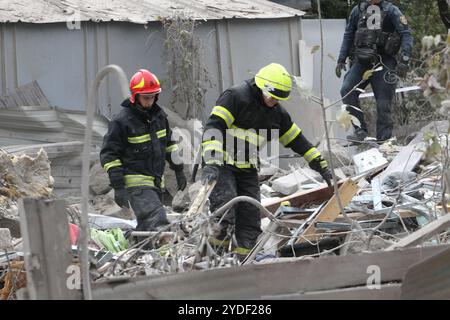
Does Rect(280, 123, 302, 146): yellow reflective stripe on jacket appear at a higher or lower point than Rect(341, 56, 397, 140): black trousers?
higher

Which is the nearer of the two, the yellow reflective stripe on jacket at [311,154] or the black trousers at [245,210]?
the black trousers at [245,210]

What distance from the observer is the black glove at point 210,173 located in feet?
24.1

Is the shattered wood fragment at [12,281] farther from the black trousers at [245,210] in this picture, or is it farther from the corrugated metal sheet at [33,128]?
the corrugated metal sheet at [33,128]

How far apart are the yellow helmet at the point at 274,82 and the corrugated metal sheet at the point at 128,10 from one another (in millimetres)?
5718

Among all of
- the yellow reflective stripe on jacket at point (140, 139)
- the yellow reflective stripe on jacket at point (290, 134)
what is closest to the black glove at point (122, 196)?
the yellow reflective stripe on jacket at point (140, 139)

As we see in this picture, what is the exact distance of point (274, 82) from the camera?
7.40 m

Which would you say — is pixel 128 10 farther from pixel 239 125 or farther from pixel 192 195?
pixel 239 125

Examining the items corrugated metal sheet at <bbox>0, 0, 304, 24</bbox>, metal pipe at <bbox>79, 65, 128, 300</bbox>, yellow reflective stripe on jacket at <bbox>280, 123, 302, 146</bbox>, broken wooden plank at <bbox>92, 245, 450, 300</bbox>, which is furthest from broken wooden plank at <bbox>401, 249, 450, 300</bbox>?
corrugated metal sheet at <bbox>0, 0, 304, 24</bbox>

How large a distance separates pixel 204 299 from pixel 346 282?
1.86 feet

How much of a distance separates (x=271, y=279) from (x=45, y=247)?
0.84m

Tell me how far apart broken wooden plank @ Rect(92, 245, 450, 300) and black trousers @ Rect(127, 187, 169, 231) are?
423cm

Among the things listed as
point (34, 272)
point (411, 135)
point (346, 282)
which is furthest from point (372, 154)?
point (34, 272)

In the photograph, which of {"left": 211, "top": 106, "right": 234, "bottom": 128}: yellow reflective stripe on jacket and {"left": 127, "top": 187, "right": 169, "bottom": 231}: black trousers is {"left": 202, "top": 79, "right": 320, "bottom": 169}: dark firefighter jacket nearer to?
{"left": 211, "top": 106, "right": 234, "bottom": 128}: yellow reflective stripe on jacket

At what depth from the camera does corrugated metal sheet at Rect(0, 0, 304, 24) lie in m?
12.7
